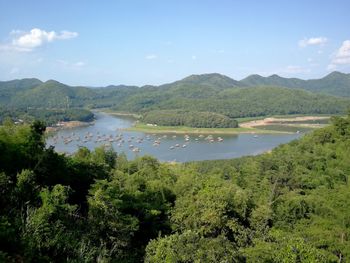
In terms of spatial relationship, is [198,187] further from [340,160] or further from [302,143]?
[302,143]

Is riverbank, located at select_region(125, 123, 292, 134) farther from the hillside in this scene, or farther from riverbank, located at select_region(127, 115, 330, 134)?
the hillside

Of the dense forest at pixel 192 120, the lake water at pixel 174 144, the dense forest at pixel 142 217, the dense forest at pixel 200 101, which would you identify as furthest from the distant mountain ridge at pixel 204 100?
the dense forest at pixel 142 217

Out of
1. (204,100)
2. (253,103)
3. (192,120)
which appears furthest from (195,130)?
(204,100)

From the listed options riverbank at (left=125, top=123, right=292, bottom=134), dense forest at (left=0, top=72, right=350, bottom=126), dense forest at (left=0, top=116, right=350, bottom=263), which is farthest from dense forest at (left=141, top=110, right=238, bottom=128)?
dense forest at (left=0, top=116, right=350, bottom=263)

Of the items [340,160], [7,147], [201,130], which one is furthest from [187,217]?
[201,130]

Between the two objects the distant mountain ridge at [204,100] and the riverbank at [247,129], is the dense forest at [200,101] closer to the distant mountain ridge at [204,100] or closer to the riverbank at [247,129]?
the distant mountain ridge at [204,100]

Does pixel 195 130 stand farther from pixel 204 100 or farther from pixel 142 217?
pixel 142 217
